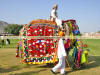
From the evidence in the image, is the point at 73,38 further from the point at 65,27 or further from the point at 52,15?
the point at 52,15

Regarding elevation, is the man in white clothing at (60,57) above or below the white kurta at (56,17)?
below

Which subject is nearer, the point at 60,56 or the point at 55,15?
the point at 60,56

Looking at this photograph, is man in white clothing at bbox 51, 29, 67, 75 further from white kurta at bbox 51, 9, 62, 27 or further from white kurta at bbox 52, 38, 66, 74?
white kurta at bbox 51, 9, 62, 27

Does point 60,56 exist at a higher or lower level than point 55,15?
lower

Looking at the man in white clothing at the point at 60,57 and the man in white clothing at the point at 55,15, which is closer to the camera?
the man in white clothing at the point at 60,57

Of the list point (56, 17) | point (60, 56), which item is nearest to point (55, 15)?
point (56, 17)

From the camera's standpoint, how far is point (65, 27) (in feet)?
19.8

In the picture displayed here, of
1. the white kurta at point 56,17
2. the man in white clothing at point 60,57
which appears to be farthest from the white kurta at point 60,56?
the white kurta at point 56,17

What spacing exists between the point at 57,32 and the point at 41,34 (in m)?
0.69

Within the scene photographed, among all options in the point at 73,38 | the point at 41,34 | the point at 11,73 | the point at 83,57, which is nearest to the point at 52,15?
the point at 41,34

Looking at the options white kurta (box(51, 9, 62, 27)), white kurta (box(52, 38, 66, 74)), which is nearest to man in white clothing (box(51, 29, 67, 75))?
white kurta (box(52, 38, 66, 74))

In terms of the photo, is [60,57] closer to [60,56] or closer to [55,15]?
[60,56]

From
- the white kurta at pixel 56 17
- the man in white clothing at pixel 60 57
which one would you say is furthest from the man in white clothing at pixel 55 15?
the man in white clothing at pixel 60 57

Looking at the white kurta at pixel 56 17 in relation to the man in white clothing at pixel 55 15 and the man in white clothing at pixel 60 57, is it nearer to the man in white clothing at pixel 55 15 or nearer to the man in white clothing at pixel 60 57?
the man in white clothing at pixel 55 15
